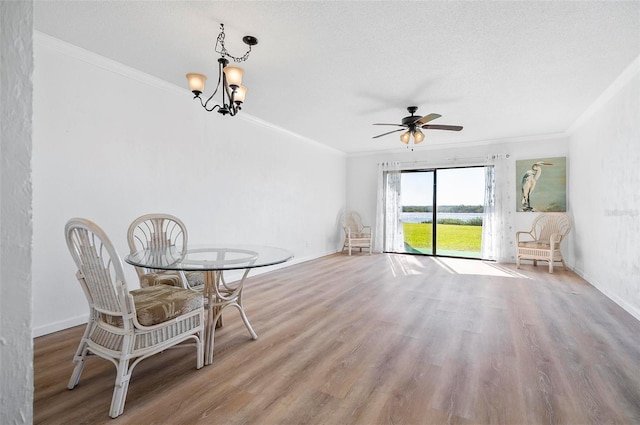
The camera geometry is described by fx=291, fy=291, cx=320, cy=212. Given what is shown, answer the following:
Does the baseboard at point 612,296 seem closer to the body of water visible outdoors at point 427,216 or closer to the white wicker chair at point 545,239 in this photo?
the white wicker chair at point 545,239

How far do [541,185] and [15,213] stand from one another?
23.3 ft

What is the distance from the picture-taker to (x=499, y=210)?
235 inches

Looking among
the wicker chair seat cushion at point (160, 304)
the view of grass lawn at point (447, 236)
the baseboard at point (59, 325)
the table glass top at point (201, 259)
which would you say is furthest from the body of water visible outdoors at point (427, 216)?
the baseboard at point (59, 325)

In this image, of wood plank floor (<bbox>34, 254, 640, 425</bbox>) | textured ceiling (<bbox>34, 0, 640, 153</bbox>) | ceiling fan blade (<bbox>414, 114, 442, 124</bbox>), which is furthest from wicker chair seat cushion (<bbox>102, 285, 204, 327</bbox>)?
ceiling fan blade (<bbox>414, 114, 442, 124</bbox>)

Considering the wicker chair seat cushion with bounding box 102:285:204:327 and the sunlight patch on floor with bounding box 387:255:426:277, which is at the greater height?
the wicker chair seat cushion with bounding box 102:285:204:327

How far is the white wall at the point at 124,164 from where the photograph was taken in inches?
97.2

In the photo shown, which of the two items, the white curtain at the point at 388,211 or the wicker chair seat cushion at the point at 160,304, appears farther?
the white curtain at the point at 388,211

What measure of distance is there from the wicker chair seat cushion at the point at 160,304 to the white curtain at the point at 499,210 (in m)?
5.95

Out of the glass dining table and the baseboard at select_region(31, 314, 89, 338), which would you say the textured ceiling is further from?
the baseboard at select_region(31, 314, 89, 338)

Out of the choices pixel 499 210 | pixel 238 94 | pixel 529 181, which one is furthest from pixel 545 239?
pixel 238 94

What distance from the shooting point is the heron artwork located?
18.7ft

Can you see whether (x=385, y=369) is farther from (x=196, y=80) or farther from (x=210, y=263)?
(x=196, y=80)

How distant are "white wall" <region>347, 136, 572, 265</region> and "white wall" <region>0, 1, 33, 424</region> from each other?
22.6 feet

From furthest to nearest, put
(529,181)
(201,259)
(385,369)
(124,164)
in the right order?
(529,181), (124,164), (201,259), (385,369)
